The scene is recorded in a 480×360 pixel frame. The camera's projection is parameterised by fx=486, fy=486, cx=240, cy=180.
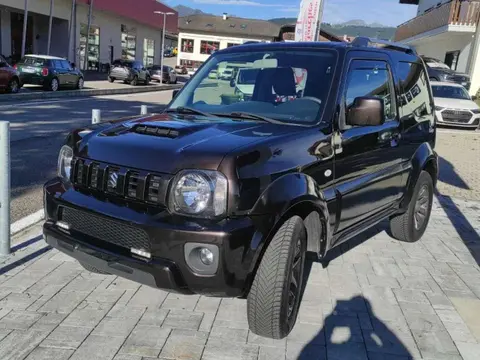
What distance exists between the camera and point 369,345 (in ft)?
10.9

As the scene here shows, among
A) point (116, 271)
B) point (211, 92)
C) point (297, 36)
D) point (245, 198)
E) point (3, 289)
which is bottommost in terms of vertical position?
point (3, 289)

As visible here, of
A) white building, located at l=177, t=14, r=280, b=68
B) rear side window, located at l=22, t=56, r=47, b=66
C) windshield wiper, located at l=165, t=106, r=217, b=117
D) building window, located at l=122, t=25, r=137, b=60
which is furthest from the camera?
white building, located at l=177, t=14, r=280, b=68

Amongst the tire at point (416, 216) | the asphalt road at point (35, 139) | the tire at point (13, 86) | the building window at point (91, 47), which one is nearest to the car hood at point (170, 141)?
the asphalt road at point (35, 139)

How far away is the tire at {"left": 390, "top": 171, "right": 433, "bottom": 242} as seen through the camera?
209 inches

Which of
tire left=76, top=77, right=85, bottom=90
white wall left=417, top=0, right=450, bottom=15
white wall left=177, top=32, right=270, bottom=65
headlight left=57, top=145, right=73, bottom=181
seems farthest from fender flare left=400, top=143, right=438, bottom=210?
white wall left=177, top=32, right=270, bottom=65

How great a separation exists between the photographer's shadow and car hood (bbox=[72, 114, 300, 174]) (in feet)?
4.71

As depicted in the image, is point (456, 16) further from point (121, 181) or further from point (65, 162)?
point (121, 181)

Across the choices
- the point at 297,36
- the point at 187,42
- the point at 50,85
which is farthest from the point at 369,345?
the point at 187,42

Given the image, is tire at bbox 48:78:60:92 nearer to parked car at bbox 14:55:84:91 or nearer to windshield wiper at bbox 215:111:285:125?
parked car at bbox 14:55:84:91

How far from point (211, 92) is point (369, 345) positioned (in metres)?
2.39

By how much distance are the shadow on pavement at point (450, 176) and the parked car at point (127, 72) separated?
26.3 m

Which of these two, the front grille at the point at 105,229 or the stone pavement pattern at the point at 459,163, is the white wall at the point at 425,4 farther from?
the front grille at the point at 105,229

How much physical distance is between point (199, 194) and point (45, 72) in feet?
70.7

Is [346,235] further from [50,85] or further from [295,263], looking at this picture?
[50,85]
